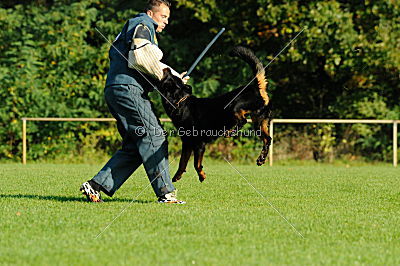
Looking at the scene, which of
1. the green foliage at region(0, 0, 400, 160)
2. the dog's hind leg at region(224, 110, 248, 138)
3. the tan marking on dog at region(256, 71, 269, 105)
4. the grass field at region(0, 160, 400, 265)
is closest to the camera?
the grass field at region(0, 160, 400, 265)

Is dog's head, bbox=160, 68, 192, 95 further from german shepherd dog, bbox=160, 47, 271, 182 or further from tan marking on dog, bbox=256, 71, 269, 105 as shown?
tan marking on dog, bbox=256, 71, 269, 105

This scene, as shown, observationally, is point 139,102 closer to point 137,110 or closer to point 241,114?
point 137,110

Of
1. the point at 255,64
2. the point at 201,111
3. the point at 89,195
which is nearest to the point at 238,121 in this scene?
the point at 201,111

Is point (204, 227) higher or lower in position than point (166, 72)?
lower

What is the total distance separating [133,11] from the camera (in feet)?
Result: 59.7

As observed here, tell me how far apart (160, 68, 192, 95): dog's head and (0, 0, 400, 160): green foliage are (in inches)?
382

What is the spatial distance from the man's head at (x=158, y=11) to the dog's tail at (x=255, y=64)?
31.6 inches

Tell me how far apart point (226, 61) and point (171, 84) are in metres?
11.0

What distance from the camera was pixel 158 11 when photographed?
6.49 metres

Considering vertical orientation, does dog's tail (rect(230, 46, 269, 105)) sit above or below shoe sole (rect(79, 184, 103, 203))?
above

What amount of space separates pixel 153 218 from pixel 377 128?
12131 millimetres

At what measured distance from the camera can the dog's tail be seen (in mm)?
6852

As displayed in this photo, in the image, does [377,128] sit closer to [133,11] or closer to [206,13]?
[206,13]

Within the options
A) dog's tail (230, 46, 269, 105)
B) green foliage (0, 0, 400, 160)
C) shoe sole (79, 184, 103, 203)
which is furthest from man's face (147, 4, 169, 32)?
green foliage (0, 0, 400, 160)
